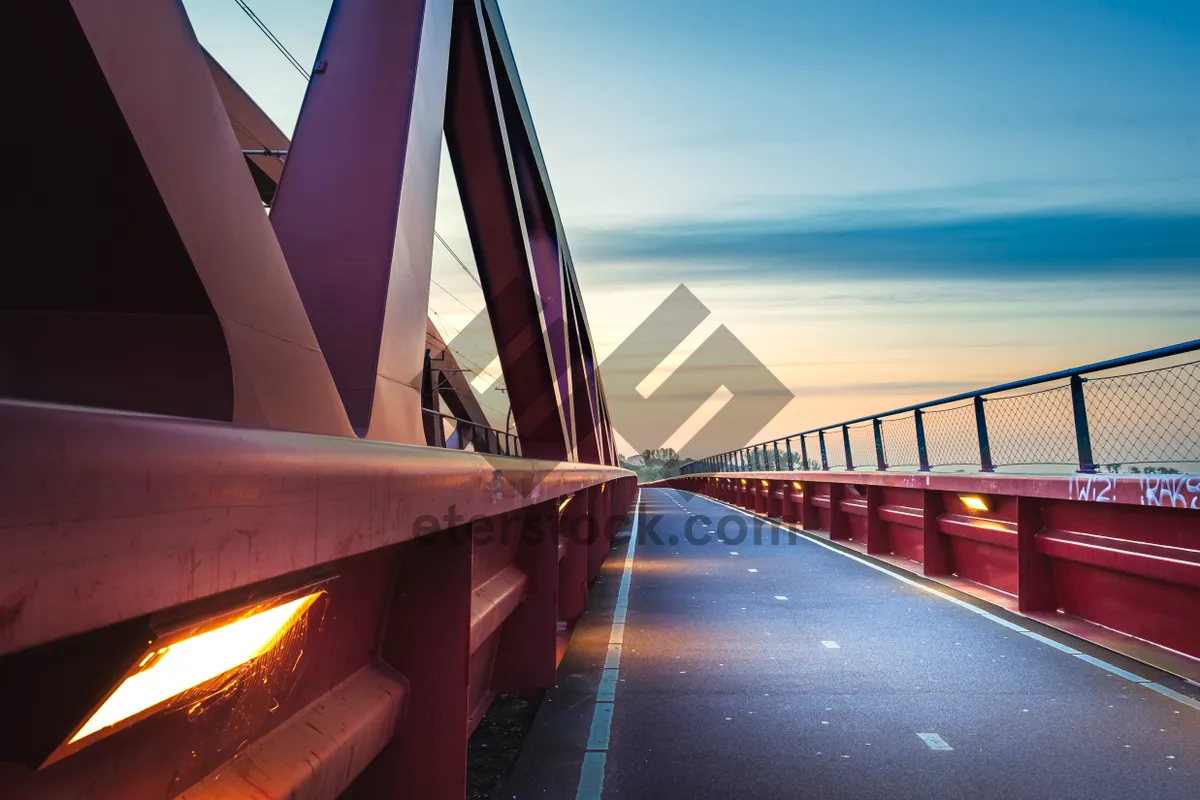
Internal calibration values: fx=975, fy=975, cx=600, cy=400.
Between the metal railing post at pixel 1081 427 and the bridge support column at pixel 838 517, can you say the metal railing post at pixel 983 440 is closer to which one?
the metal railing post at pixel 1081 427

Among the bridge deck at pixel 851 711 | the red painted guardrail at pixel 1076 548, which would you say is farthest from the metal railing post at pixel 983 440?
the bridge deck at pixel 851 711

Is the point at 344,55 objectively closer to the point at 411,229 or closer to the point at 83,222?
the point at 411,229

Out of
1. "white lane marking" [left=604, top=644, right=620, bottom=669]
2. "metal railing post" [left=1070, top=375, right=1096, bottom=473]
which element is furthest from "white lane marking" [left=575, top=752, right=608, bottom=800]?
"metal railing post" [left=1070, top=375, right=1096, bottom=473]

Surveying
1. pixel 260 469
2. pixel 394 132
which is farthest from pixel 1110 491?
pixel 260 469

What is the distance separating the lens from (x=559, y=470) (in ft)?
19.9

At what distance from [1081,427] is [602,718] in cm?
551

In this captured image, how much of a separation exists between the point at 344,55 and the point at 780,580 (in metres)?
9.35

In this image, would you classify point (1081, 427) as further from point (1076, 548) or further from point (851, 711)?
point (851, 711)

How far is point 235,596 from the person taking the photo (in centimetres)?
174

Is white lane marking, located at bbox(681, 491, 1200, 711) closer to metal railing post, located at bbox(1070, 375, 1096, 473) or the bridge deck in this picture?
the bridge deck

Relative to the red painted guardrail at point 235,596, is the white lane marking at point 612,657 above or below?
below

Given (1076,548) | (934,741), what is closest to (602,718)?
(934,741)

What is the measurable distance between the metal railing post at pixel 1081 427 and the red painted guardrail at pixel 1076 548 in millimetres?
377

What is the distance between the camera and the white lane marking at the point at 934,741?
205 inches
